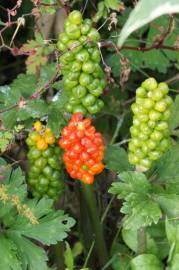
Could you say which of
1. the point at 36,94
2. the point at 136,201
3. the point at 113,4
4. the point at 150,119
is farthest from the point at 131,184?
the point at 113,4

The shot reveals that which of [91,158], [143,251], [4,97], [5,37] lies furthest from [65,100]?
[5,37]

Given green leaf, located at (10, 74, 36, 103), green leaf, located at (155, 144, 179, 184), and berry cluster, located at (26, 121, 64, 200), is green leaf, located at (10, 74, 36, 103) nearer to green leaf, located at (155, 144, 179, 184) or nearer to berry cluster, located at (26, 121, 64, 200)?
berry cluster, located at (26, 121, 64, 200)

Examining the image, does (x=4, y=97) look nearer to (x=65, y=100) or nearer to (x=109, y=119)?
(x=65, y=100)

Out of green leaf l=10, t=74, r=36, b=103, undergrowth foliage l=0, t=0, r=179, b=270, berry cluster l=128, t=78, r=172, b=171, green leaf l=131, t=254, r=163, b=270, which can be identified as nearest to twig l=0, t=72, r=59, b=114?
undergrowth foliage l=0, t=0, r=179, b=270

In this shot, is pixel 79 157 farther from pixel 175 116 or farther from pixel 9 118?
pixel 175 116

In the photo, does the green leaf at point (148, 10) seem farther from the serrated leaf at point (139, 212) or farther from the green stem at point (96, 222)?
the green stem at point (96, 222)

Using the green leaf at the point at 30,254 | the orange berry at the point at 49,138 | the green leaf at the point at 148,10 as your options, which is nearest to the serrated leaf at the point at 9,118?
the orange berry at the point at 49,138

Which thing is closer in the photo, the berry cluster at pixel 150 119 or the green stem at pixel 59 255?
the berry cluster at pixel 150 119
